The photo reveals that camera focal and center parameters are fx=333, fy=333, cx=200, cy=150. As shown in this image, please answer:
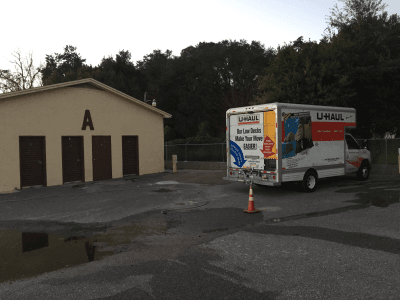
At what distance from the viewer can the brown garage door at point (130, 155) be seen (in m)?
19.4

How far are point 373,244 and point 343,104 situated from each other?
15.2m

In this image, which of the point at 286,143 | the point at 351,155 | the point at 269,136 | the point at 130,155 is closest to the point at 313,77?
the point at 351,155

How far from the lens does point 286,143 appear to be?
11.4 m

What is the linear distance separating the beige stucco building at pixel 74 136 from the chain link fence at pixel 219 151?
5709 millimetres

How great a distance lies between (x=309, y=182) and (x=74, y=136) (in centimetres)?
1167

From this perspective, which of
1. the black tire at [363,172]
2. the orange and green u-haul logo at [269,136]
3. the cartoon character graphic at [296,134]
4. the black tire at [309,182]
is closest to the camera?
the orange and green u-haul logo at [269,136]

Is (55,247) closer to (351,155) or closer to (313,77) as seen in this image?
(351,155)

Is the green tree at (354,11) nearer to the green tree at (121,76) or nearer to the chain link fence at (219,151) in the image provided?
the chain link fence at (219,151)

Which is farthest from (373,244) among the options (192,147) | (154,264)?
(192,147)

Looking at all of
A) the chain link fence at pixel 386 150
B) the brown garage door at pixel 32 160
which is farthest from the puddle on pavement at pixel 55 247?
the chain link fence at pixel 386 150

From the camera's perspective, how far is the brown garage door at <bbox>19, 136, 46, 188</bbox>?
1528 cm

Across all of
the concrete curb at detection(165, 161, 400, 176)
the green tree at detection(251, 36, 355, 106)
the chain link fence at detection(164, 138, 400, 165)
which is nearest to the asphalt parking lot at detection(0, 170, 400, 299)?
the concrete curb at detection(165, 161, 400, 176)

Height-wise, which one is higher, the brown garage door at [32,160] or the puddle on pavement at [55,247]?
the brown garage door at [32,160]

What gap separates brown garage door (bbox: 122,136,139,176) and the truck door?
11.6m
